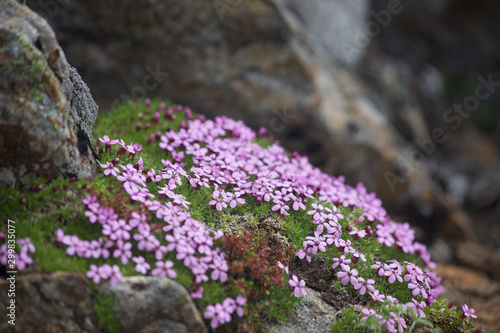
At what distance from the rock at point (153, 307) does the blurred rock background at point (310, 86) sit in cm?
423

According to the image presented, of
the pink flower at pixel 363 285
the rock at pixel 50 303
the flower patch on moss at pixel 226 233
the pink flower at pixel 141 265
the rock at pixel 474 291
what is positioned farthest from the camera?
the rock at pixel 474 291

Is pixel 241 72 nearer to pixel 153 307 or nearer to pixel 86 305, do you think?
pixel 153 307

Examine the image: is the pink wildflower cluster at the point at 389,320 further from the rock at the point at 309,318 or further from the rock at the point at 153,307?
the rock at the point at 153,307

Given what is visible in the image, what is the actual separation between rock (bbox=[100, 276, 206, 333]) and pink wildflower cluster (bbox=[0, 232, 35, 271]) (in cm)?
61

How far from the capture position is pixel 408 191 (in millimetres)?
8797

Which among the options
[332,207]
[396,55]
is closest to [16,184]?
[332,207]

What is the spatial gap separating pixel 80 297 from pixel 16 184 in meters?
1.17

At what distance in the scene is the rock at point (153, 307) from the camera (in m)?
3.40

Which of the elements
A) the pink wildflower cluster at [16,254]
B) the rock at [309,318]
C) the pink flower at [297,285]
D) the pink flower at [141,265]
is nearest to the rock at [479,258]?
the rock at [309,318]

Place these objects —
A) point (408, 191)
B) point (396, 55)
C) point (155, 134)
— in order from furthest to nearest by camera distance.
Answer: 1. point (396, 55)
2. point (408, 191)
3. point (155, 134)

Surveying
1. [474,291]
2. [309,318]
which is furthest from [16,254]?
[474,291]

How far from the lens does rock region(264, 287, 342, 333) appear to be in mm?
3977

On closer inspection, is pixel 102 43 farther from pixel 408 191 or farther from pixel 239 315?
pixel 408 191

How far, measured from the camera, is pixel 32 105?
11.9ft
